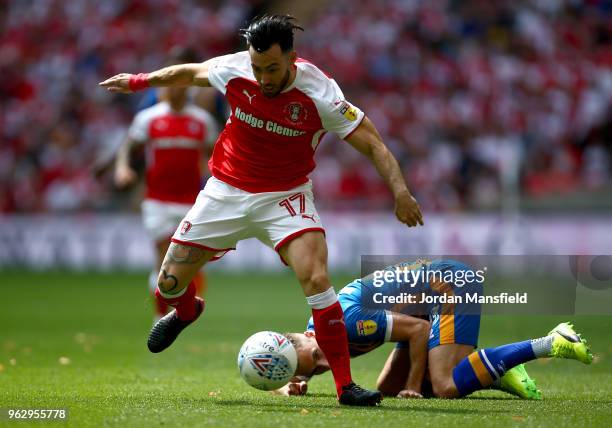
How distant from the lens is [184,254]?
6809mm

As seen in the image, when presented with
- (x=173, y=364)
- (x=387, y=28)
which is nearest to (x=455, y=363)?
(x=173, y=364)

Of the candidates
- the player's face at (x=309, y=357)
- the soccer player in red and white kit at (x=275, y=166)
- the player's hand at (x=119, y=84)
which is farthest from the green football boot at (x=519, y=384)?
the player's hand at (x=119, y=84)

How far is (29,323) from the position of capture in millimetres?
12430

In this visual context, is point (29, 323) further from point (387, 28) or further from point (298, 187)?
point (387, 28)

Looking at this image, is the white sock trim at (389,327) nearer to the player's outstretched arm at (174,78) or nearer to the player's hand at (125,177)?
the player's outstretched arm at (174,78)

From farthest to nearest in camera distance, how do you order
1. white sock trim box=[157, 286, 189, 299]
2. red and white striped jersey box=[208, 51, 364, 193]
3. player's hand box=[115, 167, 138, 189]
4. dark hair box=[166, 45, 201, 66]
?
dark hair box=[166, 45, 201, 66]
player's hand box=[115, 167, 138, 189]
white sock trim box=[157, 286, 189, 299]
red and white striped jersey box=[208, 51, 364, 193]

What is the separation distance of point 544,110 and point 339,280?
19.7 ft

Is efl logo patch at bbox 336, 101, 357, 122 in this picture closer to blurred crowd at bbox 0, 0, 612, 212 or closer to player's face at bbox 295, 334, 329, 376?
player's face at bbox 295, 334, 329, 376

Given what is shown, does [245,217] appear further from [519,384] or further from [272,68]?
[519,384]

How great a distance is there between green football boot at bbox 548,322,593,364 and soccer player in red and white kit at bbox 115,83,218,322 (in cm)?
519

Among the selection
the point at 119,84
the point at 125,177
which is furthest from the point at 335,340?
the point at 125,177

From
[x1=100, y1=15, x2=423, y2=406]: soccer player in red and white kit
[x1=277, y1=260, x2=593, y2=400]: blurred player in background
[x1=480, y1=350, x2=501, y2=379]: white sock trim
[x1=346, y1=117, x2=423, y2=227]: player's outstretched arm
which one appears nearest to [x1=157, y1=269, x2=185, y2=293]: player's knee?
[x1=100, y1=15, x2=423, y2=406]: soccer player in red and white kit

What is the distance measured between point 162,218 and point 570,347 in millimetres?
5465

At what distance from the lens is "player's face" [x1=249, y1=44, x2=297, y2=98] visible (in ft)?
20.4
